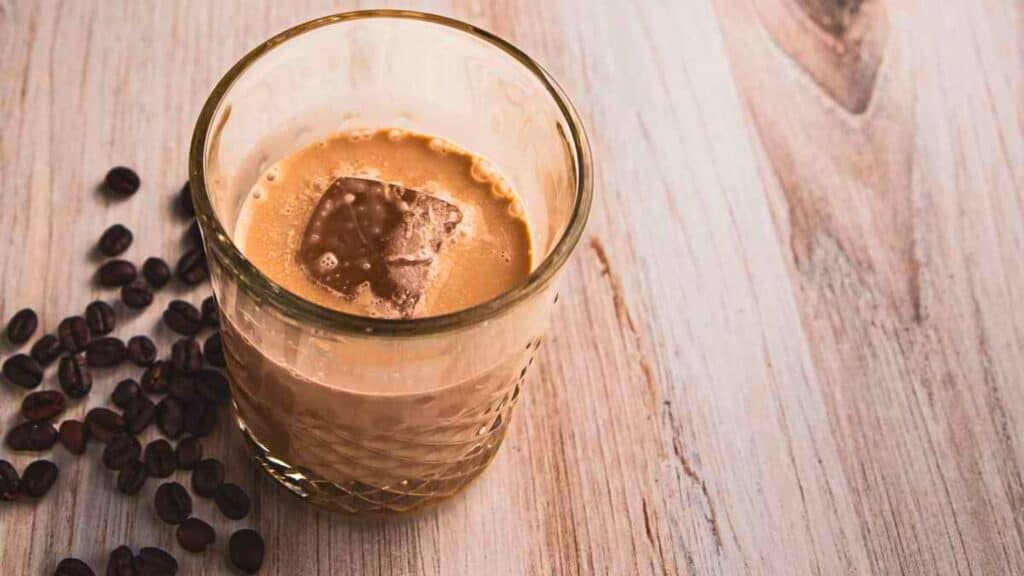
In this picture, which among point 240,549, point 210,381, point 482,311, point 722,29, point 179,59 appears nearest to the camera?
point 482,311

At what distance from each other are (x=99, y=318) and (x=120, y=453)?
0.18 meters

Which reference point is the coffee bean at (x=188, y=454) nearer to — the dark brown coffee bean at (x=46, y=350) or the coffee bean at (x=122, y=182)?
the dark brown coffee bean at (x=46, y=350)

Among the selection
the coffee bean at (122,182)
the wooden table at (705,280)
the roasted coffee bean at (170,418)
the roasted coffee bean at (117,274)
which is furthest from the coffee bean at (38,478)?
the coffee bean at (122,182)

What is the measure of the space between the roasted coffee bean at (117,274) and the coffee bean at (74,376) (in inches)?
4.1

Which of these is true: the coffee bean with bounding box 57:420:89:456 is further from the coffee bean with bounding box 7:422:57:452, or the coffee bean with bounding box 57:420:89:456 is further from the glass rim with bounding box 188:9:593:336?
the glass rim with bounding box 188:9:593:336

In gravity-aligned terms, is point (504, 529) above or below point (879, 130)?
below

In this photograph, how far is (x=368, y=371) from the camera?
3.58 ft

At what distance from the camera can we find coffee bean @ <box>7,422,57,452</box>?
1.34 metres

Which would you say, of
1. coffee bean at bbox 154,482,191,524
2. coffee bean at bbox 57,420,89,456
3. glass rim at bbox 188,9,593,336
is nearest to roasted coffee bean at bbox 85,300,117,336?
coffee bean at bbox 57,420,89,456

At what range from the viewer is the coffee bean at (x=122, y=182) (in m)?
1.54

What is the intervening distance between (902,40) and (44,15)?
125cm

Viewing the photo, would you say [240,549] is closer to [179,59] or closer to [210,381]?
[210,381]

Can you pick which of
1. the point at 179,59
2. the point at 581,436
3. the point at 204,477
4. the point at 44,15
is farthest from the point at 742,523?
the point at 44,15

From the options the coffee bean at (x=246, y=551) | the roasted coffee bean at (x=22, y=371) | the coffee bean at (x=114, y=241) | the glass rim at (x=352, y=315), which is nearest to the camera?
the glass rim at (x=352, y=315)
